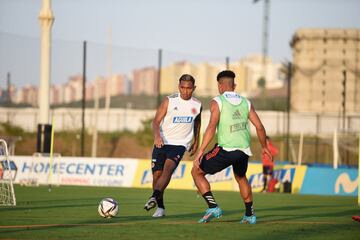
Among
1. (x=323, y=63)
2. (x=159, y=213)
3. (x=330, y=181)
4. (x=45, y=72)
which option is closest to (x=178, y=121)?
(x=159, y=213)

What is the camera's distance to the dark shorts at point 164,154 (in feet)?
48.5

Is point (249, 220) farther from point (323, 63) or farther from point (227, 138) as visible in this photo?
point (323, 63)

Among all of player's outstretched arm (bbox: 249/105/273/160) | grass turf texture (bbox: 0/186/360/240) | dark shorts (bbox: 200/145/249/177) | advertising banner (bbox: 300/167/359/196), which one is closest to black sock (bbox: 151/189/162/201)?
grass turf texture (bbox: 0/186/360/240)

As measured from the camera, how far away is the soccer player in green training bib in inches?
512

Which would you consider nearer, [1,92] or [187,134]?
[187,134]

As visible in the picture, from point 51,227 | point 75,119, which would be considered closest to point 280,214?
point 51,227

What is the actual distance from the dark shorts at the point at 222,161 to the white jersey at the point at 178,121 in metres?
1.71

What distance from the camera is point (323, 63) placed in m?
78.1

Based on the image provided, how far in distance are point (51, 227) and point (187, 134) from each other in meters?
3.61

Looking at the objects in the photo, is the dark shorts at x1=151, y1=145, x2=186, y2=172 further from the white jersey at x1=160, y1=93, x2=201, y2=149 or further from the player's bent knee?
the player's bent knee

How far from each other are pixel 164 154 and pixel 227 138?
2.06 m

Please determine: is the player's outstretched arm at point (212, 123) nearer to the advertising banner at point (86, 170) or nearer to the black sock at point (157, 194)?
the black sock at point (157, 194)

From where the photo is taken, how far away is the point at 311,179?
97.6ft

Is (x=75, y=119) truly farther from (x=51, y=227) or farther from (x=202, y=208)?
(x=51, y=227)
